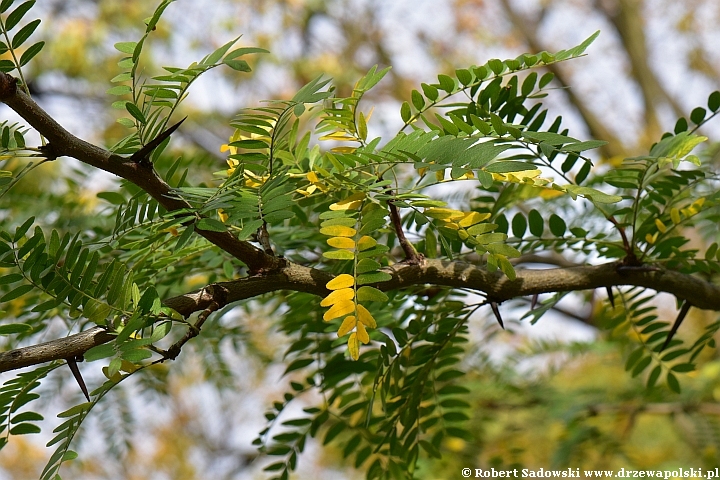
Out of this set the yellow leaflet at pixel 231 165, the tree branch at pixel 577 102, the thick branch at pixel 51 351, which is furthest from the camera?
the tree branch at pixel 577 102

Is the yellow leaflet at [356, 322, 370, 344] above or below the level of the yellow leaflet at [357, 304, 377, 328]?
below

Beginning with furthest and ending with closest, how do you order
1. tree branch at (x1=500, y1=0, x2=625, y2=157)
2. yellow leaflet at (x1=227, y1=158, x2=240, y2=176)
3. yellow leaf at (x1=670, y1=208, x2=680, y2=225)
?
tree branch at (x1=500, y1=0, x2=625, y2=157) < yellow leaf at (x1=670, y1=208, x2=680, y2=225) < yellow leaflet at (x1=227, y1=158, x2=240, y2=176)

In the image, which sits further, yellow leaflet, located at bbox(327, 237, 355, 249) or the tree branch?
the tree branch

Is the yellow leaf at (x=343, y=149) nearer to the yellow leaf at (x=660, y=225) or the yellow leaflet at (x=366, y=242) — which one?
the yellow leaflet at (x=366, y=242)

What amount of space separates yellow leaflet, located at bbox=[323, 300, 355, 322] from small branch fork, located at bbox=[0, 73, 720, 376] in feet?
0.08

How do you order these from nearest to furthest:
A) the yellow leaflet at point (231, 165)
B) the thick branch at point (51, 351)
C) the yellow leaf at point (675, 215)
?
the thick branch at point (51, 351) < the yellow leaflet at point (231, 165) < the yellow leaf at point (675, 215)

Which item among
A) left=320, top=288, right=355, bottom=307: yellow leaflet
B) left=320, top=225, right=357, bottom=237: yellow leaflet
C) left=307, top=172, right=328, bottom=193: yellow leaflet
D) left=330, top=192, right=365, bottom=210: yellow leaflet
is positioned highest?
left=307, top=172, right=328, bottom=193: yellow leaflet

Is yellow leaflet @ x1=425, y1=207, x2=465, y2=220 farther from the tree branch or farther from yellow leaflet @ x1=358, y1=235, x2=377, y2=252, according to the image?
the tree branch

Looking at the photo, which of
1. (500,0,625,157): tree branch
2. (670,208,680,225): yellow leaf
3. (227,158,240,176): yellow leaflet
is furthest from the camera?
(500,0,625,157): tree branch

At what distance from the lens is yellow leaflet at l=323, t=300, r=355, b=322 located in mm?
383

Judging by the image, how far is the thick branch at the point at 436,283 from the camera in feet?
1.15

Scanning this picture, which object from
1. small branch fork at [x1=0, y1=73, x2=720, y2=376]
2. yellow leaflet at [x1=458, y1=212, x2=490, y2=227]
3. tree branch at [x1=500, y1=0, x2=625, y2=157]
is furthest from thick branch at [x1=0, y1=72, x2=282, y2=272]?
tree branch at [x1=500, y1=0, x2=625, y2=157]

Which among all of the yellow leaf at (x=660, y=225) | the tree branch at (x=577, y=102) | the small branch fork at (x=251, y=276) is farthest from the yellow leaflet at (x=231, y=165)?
the tree branch at (x=577, y=102)

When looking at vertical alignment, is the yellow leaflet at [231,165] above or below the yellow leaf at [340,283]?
above
